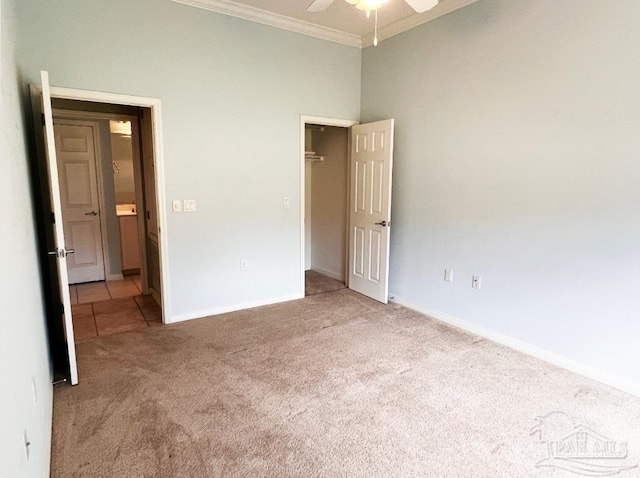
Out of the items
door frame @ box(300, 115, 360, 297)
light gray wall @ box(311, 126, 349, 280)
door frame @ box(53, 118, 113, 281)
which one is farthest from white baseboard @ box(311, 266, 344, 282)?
door frame @ box(53, 118, 113, 281)

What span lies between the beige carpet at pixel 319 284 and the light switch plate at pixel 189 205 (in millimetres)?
1736

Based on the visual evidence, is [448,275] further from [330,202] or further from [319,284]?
[330,202]

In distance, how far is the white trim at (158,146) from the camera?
308 centimetres

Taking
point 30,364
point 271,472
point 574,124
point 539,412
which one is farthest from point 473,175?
point 30,364

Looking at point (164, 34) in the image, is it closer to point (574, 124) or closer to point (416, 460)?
point (574, 124)

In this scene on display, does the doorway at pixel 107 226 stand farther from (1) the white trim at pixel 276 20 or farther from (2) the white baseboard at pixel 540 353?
(2) the white baseboard at pixel 540 353

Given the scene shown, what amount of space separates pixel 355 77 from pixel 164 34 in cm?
214

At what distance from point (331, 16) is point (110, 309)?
151 inches

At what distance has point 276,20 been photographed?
151 inches

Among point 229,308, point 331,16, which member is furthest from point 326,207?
point 331,16

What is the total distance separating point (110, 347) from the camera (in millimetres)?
3207

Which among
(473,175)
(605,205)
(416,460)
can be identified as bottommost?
(416,460)

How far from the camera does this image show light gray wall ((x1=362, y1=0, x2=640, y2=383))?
8.34 feet

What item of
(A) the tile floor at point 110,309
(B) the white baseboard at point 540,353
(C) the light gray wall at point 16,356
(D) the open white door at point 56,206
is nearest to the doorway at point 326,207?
(B) the white baseboard at point 540,353
